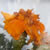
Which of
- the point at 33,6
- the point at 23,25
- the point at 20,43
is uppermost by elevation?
the point at 33,6

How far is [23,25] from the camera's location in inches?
33.4

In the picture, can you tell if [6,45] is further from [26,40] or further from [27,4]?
[27,4]

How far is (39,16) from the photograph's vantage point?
0.92 m

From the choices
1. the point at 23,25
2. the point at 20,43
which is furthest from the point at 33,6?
the point at 20,43

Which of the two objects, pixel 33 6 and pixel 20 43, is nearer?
pixel 20 43

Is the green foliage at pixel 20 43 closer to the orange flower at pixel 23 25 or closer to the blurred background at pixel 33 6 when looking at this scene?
the orange flower at pixel 23 25

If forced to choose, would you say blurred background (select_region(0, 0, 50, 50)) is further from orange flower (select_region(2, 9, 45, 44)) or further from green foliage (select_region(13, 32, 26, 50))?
green foliage (select_region(13, 32, 26, 50))

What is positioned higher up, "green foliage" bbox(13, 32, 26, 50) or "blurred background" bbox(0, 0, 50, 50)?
"blurred background" bbox(0, 0, 50, 50)

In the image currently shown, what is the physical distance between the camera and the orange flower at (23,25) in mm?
848

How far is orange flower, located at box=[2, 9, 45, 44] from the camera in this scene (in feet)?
2.78

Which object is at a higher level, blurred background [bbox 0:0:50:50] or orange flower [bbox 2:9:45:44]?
blurred background [bbox 0:0:50:50]

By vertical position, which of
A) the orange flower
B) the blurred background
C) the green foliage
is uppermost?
the blurred background

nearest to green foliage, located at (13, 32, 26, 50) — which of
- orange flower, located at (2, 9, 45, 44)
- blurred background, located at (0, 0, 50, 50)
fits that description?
orange flower, located at (2, 9, 45, 44)

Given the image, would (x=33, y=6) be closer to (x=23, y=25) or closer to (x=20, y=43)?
(x=23, y=25)
